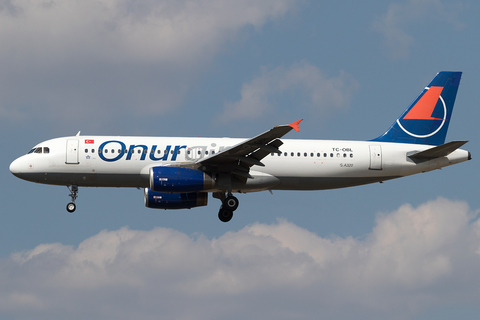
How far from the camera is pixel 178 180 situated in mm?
31516

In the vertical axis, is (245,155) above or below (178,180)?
above

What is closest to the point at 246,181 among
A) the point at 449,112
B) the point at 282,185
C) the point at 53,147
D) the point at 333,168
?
the point at 282,185

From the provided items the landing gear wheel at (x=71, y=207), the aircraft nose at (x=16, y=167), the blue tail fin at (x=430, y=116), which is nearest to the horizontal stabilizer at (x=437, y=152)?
the blue tail fin at (x=430, y=116)

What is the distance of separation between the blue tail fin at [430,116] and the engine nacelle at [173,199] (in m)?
11.4


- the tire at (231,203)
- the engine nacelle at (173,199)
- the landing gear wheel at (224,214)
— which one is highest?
the engine nacelle at (173,199)

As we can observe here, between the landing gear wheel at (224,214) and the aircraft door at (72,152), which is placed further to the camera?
the landing gear wheel at (224,214)

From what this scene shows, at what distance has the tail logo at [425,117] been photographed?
37.9 m

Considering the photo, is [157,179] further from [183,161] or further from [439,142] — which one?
[439,142]

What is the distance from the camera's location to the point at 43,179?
111ft

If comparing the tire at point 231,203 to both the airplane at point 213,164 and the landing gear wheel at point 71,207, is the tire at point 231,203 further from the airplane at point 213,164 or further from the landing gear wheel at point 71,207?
the landing gear wheel at point 71,207

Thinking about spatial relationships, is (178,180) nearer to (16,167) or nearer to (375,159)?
(16,167)

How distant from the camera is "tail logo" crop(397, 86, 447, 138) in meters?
37.9

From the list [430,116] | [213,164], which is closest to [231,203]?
[213,164]

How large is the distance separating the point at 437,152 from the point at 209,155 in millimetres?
12984
